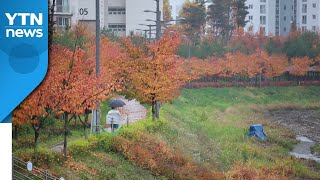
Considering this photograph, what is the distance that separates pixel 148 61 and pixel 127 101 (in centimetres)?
68

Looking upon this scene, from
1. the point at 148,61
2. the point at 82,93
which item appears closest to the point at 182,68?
the point at 148,61

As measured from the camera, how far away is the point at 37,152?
8.09 metres

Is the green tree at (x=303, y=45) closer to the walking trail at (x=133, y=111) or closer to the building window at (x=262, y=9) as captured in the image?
the building window at (x=262, y=9)

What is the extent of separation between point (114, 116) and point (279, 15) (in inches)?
177

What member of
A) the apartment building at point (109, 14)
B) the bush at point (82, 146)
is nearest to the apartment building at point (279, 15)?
the apartment building at point (109, 14)

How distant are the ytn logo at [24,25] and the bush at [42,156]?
1.32 meters

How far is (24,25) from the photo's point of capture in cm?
775

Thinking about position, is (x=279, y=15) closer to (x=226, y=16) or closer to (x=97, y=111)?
(x=226, y=16)

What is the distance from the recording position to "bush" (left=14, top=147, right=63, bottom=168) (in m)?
8.01

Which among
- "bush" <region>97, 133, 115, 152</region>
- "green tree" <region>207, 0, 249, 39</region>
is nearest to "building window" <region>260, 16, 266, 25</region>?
"green tree" <region>207, 0, 249, 39</region>

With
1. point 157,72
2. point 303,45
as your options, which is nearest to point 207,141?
point 157,72

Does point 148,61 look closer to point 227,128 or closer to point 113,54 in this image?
point 113,54

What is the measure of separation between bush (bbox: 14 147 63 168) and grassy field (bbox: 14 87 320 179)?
0.04 metres

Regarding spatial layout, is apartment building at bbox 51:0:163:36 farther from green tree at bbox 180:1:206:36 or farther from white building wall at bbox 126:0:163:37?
green tree at bbox 180:1:206:36
